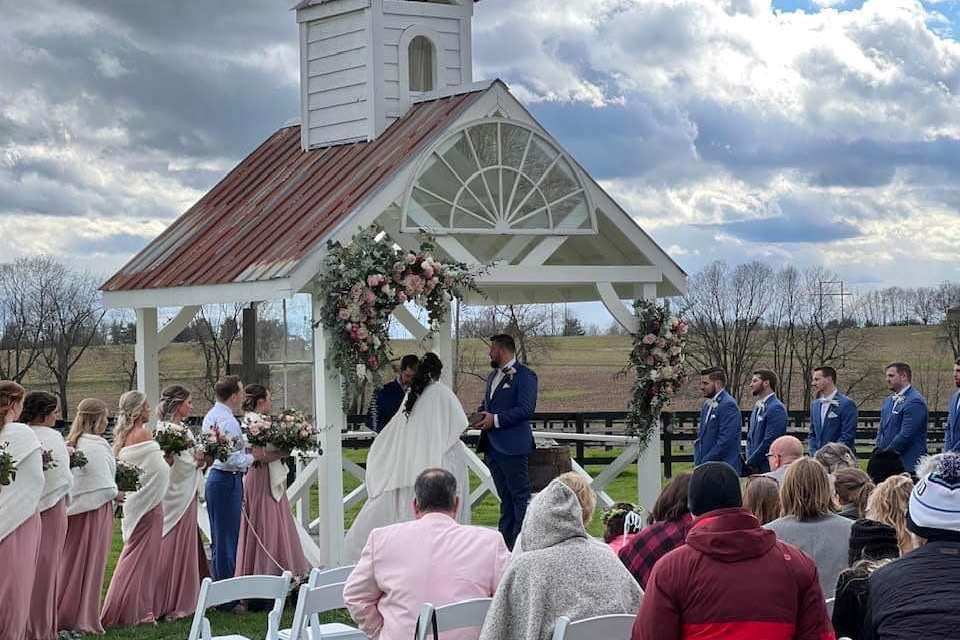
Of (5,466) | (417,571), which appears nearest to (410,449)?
(5,466)

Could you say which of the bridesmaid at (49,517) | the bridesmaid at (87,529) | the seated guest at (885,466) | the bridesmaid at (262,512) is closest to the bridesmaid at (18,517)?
the bridesmaid at (49,517)

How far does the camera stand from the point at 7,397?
1017 cm

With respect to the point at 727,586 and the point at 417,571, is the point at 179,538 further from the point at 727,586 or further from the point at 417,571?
the point at 727,586

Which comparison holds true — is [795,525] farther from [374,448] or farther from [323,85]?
[323,85]

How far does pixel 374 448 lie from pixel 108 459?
316 cm

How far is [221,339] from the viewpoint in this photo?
121 ft

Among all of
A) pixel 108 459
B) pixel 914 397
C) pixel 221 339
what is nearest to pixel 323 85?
pixel 108 459

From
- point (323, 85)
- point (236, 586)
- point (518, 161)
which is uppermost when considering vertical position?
point (323, 85)

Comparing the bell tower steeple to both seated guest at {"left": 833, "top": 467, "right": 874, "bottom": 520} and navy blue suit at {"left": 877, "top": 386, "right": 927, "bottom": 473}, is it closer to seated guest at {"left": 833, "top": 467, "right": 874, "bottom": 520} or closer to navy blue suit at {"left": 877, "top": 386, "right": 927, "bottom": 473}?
navy blue suit at {"left": 877, "top": 386, "right": 927, "bottom": 473}

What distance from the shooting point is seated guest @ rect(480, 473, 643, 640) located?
6184mm

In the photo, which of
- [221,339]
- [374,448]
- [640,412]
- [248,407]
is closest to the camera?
[248,407]

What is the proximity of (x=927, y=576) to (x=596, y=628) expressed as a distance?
1.43m

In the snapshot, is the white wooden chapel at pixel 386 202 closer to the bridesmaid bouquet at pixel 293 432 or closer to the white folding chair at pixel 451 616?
the bridesmaid bouquet at pixel 293 432

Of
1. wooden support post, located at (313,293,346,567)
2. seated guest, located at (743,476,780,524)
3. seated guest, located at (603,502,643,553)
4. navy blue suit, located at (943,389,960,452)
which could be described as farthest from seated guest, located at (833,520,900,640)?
navy blue suit, located at (943,389,960,452)
